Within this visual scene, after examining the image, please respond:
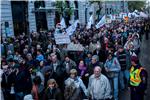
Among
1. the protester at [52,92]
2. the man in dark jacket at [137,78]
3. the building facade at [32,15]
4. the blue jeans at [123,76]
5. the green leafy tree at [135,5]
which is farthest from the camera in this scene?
the green leafy tree at [135,5]

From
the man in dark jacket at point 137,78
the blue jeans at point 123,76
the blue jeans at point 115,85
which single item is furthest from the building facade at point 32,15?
the man in dark jacket at point 137,78

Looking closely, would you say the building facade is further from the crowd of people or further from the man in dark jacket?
the man in dark jacket

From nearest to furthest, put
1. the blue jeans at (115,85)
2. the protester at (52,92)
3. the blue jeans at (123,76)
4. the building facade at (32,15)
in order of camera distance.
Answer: the protester at (52,92) → the blue jeans at (115,85) → the blue jeans at (123,76) → the building facade at (32,15)

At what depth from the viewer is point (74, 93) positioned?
8.84 meters

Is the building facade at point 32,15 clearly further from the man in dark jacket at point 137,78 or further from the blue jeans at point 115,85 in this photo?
the man in dark jacket at point 137,78

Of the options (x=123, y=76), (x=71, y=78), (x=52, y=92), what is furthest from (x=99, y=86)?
(x=123, y=76)

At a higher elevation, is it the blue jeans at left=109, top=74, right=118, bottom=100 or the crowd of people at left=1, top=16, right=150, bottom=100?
the crowd of people at left=1, top=16, right=150, bottom=100

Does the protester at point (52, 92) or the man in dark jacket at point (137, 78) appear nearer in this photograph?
the protester at point (52, 92)

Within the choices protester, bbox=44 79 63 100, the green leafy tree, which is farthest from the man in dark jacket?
the green leafy tree

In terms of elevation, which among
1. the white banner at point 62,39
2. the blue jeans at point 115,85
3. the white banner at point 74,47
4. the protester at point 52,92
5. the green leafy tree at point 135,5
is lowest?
the blue jeans at point 115,85

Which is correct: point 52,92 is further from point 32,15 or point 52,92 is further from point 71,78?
A: point 32,15

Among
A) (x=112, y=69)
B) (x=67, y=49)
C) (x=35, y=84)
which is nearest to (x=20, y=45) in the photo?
(x=67, y=49)

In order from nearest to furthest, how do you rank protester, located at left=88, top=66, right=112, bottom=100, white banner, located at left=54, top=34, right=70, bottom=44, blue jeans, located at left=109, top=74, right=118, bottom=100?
1. protester, located at left=88, top=66, right=112, bottom=100
2. blue jeans, located at left=109, top=74, right=118, bottom=100
3. white banner, located at left=54, top=34, right=70, bottom=44

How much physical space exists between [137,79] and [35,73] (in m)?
2.69
